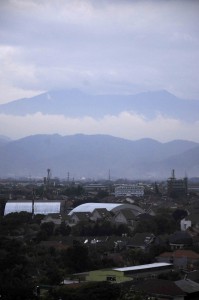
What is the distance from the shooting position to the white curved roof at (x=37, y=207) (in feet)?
94.3

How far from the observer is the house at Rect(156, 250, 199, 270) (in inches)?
554

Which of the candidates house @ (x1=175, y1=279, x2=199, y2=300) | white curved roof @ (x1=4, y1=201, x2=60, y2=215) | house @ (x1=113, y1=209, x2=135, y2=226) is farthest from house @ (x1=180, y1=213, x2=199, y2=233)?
house @ (x1=175, y1=279, x2=199, y2=300)

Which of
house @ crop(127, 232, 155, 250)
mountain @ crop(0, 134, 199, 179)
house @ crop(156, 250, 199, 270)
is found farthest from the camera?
mountain @ crop(0, 134, 199, 179)

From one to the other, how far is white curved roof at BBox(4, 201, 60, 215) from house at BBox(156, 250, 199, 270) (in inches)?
574

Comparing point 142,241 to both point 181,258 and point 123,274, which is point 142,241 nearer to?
point 181,258

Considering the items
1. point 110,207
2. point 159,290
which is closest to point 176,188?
point 110,207

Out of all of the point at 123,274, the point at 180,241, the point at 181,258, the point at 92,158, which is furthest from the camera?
the point at 92,158

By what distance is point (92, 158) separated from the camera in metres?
150

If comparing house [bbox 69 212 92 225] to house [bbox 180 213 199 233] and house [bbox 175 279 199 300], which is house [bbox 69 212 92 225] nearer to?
house [bbox 180 213 199 233]

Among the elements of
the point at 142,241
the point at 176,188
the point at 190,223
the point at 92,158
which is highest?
the point at 92,158

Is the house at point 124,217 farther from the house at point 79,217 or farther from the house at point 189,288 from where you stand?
the house at point 189,288

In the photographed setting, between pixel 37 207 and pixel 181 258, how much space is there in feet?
55.1

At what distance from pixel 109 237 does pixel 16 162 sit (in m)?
129

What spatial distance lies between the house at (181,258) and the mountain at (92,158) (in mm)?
117389
